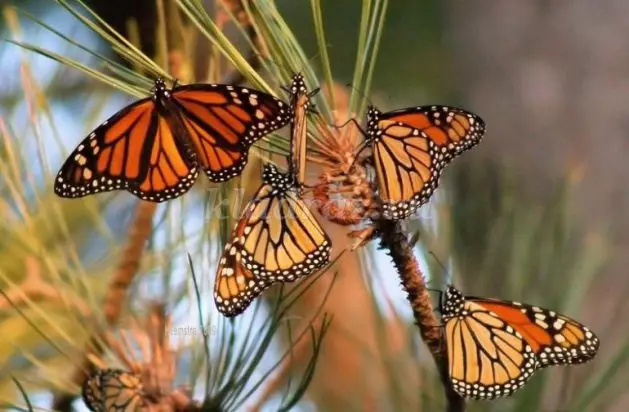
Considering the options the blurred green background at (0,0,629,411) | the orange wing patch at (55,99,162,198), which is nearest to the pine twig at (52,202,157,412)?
the blurred green background at (0,0,629,411)

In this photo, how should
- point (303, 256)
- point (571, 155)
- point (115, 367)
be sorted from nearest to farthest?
1. point (303, 256)
2. point (115, 367)
3. point (571, 155)

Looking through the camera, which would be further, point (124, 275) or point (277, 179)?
point (124, 275)

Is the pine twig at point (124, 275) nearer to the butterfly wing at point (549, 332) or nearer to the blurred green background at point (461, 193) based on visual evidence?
the blurred green background at point (461, 193)

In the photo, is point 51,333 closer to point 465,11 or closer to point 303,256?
point 303,256

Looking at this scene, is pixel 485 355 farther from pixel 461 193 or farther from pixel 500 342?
pixel 461 193

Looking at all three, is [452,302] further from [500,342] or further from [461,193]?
[461,193]

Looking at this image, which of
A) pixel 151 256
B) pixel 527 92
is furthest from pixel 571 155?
pixel 151 256

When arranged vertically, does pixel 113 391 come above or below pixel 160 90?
below

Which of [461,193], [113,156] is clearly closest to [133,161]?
[113,156]
